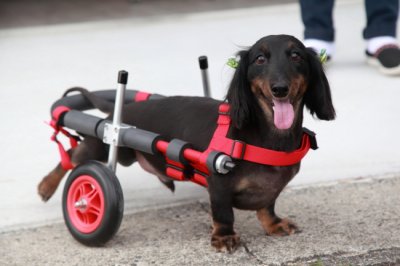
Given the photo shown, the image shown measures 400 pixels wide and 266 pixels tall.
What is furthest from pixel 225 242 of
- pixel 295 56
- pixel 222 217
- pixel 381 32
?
pixel 381 32

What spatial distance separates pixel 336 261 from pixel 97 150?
3.53 feet

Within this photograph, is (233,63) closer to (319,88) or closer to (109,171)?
(319,88)

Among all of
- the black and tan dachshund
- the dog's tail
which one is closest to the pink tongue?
the black and tan dachshund

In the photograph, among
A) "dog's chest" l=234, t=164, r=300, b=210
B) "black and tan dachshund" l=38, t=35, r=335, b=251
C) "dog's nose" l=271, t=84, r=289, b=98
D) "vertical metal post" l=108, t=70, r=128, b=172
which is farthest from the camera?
"vertical metal post" l=108, t=70, r=128, b=172

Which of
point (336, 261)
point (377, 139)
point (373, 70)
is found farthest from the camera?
point (373, 70)

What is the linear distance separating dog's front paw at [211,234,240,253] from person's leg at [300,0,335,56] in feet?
7.41

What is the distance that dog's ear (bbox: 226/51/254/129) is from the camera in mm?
3021

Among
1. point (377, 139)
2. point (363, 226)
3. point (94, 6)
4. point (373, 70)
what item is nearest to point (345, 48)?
point (373, 70)

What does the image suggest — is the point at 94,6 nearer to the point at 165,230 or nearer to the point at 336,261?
the point at 165,230

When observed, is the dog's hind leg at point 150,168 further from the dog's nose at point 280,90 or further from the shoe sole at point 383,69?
the shoe sole at point 383,69

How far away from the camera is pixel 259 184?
10.2 feet

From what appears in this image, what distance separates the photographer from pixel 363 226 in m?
3.33

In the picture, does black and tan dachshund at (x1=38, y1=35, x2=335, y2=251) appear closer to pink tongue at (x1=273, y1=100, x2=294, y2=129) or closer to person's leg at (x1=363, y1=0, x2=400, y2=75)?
pink tongue at (x1=273, y1=100, x2=294, y2=129)

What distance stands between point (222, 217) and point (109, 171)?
441mm
